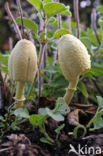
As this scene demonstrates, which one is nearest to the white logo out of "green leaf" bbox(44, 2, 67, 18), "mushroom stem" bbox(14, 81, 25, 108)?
"mushroom stem" bbox(14, 81, 25, 108)

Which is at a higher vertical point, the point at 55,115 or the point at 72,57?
the point at 72,57

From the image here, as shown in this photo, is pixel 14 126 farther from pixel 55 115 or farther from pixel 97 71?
pixel 97 71

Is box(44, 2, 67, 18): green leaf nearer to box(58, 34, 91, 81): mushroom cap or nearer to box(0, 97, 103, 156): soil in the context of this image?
box(58, 34, 91, 81): mushroom cap

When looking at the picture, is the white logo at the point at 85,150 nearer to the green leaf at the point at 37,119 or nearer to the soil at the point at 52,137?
the soil at the point at 52,137

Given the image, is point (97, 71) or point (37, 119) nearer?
point (37, 119)

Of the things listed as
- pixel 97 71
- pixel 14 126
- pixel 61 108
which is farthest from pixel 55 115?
pixel 97 71

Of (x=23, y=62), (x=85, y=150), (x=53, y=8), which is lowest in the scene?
(x=85, y=150)

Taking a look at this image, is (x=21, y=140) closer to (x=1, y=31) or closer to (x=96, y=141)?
(x=96, y=141)
